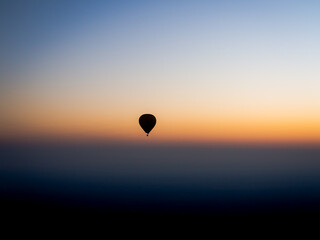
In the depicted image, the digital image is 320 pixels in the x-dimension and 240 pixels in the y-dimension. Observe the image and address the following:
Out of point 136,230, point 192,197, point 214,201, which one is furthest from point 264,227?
point 192,197

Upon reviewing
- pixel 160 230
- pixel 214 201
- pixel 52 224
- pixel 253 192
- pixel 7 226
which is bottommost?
pixel 7 226

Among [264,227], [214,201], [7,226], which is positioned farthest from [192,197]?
[7,226]

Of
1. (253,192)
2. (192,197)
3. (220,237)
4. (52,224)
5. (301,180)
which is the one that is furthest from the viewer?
(301,180)

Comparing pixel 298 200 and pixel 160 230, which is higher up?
pixel 298 200

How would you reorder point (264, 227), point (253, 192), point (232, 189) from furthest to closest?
point (232, 189), point (253, 192), point (264, 227)

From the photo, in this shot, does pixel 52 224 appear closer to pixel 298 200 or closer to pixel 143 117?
pixel 143 117

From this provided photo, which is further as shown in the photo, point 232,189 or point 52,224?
point 232,189
